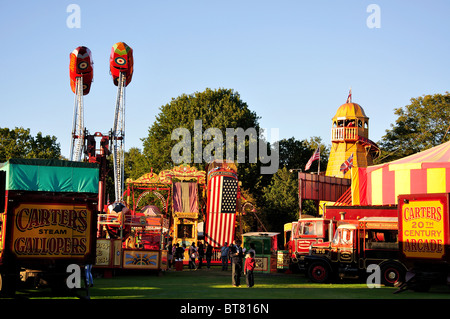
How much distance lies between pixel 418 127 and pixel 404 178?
33.5 m

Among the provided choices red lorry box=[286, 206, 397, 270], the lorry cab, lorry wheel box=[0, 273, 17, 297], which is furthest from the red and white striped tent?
lorry wheel box=[0, 273, 17, 297]

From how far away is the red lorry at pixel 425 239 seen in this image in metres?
19.2

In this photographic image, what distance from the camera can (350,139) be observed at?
56.3m

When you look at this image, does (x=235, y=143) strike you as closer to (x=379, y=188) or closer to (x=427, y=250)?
(x=379, y=188)

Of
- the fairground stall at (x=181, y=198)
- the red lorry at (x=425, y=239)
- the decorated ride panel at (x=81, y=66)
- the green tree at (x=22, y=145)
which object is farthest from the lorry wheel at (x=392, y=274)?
the green tree at (x=22, y=145)

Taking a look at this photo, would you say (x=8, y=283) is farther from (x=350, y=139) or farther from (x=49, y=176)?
(x=350, y=139)

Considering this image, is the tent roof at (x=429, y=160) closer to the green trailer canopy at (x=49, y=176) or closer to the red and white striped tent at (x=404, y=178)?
the red and white striped tent at (x=404, y=178)

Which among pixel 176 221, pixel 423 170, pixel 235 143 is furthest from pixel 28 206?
pixel 235 143

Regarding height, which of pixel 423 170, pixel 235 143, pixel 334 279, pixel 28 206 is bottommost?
pixel 334 279

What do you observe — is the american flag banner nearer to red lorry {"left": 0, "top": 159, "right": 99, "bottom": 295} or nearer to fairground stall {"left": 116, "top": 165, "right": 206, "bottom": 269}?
fairground stall {"left": 116, "top": 165, "right": 206, "bottom": 269}

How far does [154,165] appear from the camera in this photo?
A: 61344 mm

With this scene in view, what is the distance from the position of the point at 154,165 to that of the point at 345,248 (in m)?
38.8

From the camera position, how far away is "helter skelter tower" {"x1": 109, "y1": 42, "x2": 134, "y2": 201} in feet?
167

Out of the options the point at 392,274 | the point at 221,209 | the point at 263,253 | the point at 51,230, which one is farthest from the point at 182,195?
the point at 51,230
